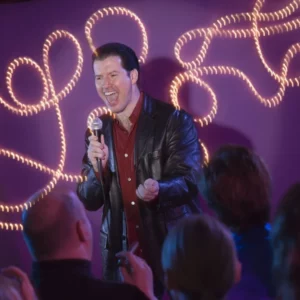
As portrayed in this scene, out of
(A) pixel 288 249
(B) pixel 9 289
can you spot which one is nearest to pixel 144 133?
(B) pixel 9 289

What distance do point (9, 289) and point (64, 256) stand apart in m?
0.26

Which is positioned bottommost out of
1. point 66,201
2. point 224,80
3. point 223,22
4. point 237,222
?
point 237,222

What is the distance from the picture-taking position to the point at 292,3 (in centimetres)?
398

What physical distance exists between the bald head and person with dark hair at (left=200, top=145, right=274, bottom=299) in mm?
532

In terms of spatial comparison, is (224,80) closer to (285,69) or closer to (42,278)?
(285,69)

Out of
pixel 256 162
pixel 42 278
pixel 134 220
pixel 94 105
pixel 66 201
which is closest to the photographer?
pixel 42 278

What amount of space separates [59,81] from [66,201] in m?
2.35

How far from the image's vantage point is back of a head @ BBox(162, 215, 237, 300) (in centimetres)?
178

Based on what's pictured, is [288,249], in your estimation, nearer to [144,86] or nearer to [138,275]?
[138,275]

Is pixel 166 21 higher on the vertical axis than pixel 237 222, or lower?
higher

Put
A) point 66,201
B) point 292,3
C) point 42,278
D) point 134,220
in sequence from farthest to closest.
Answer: point 292,3, point 134,220, point 66,201, point 42,278

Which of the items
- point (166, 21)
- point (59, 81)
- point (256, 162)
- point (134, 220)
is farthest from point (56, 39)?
point (256, 162)

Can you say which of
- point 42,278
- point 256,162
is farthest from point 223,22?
point 42,278

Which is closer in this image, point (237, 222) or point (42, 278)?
point (42, 278)
